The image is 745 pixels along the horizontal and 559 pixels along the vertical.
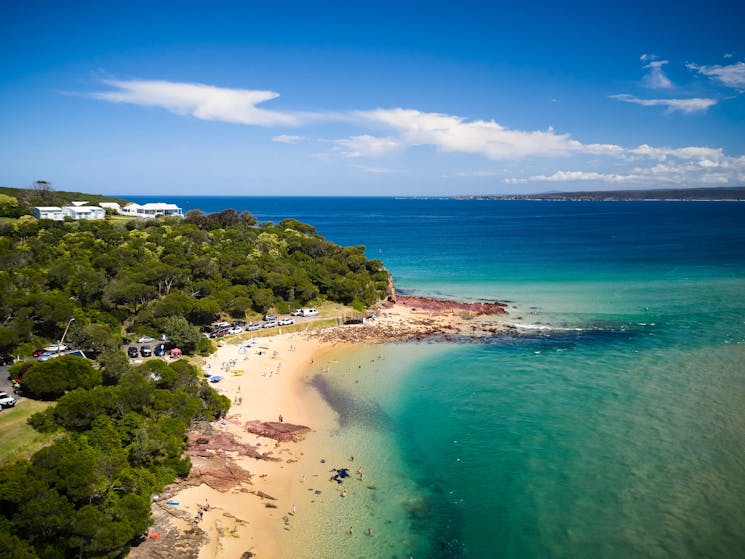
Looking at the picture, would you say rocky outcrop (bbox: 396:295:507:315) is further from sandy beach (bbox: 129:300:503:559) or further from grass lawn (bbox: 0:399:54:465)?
grass lawn (bbox: 0:399:54:465)

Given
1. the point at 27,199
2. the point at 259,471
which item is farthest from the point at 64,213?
the point at 259,471

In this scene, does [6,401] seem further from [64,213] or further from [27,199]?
[27,199]

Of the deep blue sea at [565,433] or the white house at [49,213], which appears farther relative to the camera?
the white house at [49,213]

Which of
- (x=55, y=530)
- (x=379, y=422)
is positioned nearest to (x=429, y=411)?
(x=379, y=422)

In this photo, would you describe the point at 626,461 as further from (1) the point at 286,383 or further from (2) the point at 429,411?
(1) the point at 286,383

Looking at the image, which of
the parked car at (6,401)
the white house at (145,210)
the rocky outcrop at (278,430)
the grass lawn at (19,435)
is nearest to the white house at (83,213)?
the white house at (145,210)

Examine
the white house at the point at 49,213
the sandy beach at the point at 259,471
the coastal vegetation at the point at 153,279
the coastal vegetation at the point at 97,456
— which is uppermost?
the white house at the point at 49,213

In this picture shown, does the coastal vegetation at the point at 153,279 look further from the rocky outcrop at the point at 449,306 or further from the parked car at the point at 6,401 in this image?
the parked car at the point at 6,401
